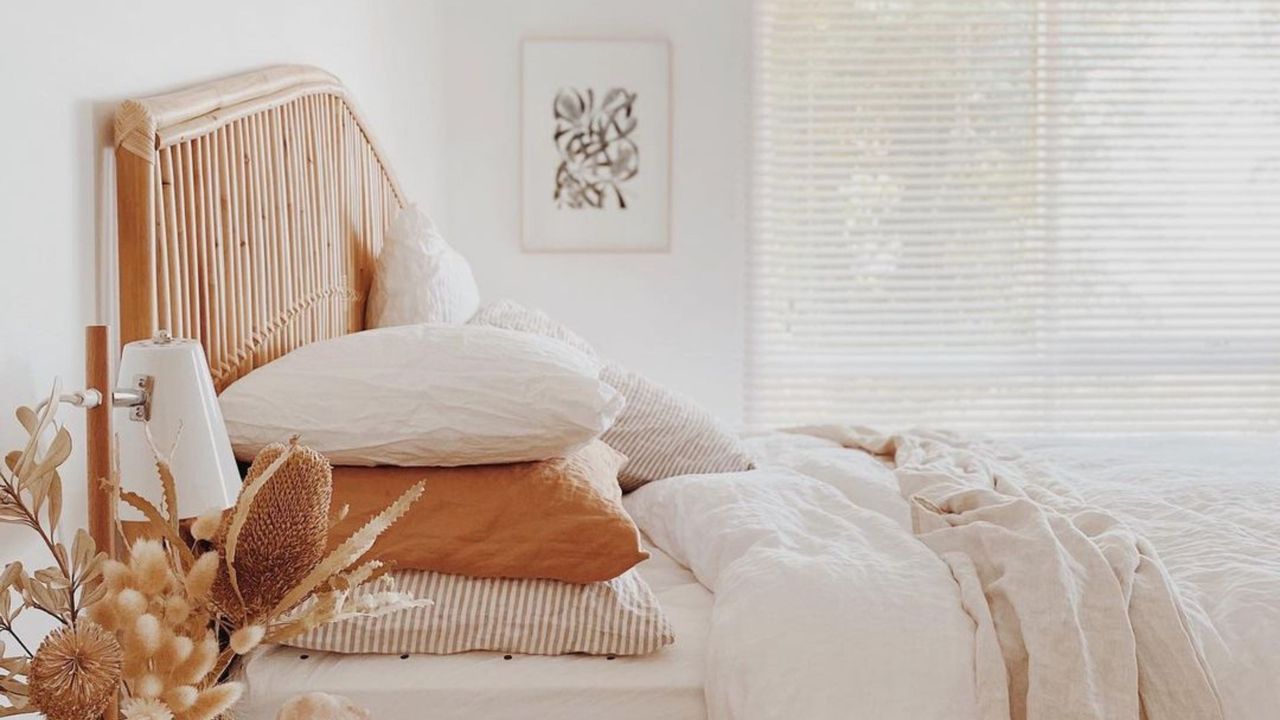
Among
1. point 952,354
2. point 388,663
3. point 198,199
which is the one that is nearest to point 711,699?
point 388,663

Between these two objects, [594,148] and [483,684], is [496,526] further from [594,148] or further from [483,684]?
[594,148]

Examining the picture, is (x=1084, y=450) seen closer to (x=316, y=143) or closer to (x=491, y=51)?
(x=316, y=143)

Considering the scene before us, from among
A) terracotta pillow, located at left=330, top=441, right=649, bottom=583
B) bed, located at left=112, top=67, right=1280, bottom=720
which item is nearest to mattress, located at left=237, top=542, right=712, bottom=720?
bed, located at left=112, top=67, right=1280, bottom=720

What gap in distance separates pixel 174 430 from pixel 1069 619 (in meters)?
0.96

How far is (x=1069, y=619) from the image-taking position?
1.40 meters

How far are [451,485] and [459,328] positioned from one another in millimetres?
Result: 233

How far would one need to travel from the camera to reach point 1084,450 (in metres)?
2.56

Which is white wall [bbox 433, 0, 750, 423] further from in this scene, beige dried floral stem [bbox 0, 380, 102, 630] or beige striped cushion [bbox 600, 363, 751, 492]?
beige dried floral stem [bbox 0, 380, 102, 630]

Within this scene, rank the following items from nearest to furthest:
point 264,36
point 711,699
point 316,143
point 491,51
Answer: point 711,699 < point 264,36 < point 316,143 < point 491,51

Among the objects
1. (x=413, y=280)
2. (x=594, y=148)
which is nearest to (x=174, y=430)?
(x=413, y=280)

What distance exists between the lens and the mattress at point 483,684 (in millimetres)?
1428

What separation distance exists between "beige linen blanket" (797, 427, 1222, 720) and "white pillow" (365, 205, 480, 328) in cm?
109

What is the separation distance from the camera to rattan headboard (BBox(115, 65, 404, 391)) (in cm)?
132

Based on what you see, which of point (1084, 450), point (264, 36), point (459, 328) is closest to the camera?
point (459, 328)
